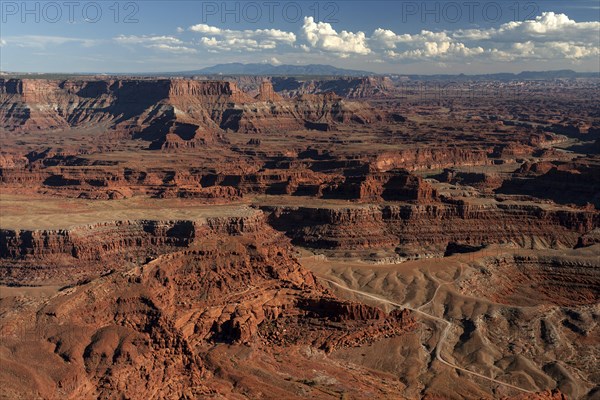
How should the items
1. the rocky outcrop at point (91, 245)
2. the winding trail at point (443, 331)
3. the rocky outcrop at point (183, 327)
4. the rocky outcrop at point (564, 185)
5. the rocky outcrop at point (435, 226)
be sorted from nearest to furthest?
the rocky outcrop at point (183, 327) → the winding trail at point (443, 331) → the rocky outcrop at point (91, 245) → the rocky outcrop at point (435, 226) → the rocky outcrop at point (564, 185)

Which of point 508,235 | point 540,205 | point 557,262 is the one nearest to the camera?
point 557,262

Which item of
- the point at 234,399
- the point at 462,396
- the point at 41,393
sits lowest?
the point at 462,396

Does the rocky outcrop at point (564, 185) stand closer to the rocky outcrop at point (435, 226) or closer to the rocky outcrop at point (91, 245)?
the rocky outcrop at point (435, 226)

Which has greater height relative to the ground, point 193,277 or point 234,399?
point 193,277

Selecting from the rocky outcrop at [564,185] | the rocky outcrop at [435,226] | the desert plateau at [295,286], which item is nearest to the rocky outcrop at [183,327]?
the desert plateau at [295,286]

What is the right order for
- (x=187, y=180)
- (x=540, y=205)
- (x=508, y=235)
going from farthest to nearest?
(x=187, y=180) → (x=540, y=205) → (x=508, y=235)

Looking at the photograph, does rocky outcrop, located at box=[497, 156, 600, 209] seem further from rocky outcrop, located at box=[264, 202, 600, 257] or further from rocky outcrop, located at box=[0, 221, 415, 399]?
rocky outcrop, located at box=[0, 221, 415, 399]

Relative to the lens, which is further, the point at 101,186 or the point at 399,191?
the point at 101,186

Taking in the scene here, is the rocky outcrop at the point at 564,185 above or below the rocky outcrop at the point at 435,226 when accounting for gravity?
above

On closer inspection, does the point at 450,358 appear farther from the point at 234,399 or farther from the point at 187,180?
the point at 187,180

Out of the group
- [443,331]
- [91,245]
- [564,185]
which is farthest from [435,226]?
[91,245]

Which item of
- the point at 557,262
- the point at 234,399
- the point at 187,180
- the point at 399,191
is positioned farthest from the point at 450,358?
the point at 187,180
